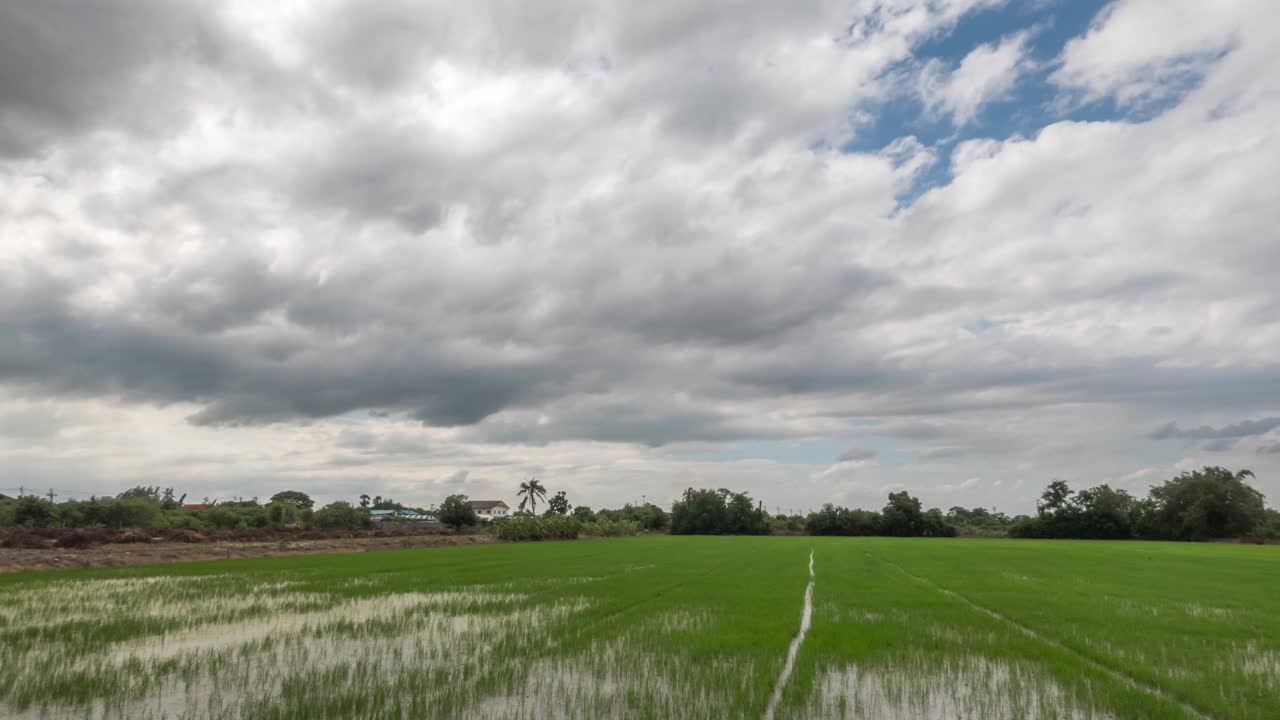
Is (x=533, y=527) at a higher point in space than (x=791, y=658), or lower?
lower

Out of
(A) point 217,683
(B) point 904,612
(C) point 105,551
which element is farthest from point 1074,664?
(C) point 105,551

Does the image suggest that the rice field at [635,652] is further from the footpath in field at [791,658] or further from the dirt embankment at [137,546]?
the dirt embankment at [137,546]

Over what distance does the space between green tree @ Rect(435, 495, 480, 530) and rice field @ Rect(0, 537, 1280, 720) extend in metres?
72.2

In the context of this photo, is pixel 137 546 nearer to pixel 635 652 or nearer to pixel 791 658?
pixel 635 652

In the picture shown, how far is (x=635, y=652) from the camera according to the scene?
10766 mm

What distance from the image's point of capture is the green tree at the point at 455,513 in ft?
304

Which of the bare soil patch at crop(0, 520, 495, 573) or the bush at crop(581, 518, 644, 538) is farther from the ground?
the bare soil patch at crop(0, 520, 495, 573)

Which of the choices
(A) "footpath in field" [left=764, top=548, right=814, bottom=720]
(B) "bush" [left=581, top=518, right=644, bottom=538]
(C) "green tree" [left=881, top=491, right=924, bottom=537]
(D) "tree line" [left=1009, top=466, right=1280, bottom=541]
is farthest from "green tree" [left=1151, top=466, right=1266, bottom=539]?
(A) "footpath in field" [left=764, top=548, right=814, bottom=720]

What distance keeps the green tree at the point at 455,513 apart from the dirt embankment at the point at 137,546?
3172 centimetres

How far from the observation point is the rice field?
7.82 metres

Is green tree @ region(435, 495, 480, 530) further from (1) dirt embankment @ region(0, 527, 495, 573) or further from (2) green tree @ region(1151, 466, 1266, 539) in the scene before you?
(2) green tree @ region(1151, 466, 1266, 539)

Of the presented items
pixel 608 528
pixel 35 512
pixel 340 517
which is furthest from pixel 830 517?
pixel 35 512

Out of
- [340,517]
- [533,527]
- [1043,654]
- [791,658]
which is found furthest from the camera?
[340,517]

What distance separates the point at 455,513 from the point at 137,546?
51307 mm
